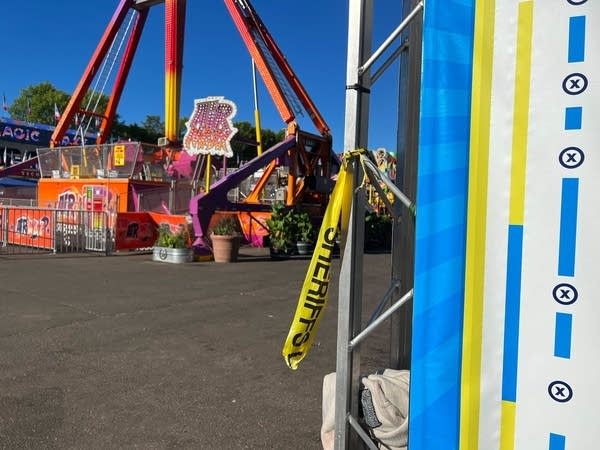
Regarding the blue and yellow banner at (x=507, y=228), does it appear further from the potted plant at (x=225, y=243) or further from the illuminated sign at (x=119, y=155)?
the illuminated sign at (x=119, y=155)

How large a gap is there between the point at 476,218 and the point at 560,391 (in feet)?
2.28

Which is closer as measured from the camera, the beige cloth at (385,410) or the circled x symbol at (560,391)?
the circled x symbol at (560,391)

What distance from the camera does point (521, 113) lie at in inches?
72.9

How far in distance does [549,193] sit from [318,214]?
1690 cm

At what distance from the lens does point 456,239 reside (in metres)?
1.99

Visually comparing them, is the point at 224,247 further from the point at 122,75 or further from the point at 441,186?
the point at 122,75

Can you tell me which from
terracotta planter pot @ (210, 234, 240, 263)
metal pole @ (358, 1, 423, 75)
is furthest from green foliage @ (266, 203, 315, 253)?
metal pole @ (358, 1, 423, 75)

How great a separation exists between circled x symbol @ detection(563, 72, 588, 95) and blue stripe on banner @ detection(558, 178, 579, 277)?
0.31m

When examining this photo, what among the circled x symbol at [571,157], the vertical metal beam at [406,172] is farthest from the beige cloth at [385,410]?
the circled x symbol at [571,157]

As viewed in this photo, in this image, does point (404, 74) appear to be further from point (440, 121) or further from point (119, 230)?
point (119, 230)

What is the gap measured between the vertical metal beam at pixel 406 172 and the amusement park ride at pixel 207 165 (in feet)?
35.3

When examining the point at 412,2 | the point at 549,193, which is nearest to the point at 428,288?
the point at 549,193

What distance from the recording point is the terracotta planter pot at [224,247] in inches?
512

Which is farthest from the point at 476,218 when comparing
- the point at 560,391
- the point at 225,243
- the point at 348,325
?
the point at 225,243
